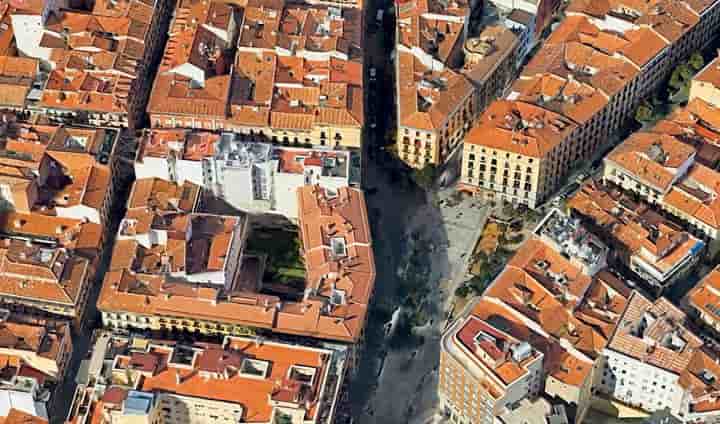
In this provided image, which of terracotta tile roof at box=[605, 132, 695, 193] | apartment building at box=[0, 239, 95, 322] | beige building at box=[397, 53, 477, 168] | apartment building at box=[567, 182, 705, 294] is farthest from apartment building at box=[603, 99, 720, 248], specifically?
apartment building at box=[0, 239, 95, 322]

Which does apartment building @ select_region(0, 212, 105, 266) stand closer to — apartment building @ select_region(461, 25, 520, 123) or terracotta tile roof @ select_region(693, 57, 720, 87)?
apartment building @ select_region(461, 25, 520, 123)

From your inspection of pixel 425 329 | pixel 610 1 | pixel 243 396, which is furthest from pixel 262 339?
pixel 610 1

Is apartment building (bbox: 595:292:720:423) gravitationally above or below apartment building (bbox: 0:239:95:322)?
above

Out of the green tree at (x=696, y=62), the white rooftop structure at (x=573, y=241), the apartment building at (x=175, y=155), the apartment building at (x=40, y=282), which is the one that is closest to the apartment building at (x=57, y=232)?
the apartment building at (x=40, y=282)

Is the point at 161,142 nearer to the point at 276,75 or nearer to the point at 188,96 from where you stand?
the point at 188,96

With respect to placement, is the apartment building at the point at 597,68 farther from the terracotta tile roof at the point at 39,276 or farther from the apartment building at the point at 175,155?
the terracotta tile roof at the point at 39,276

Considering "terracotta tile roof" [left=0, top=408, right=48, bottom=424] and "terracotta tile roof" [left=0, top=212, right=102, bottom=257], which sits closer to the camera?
"terracotta tile roof" [left=0, top=408, right=48, bottom=424]
